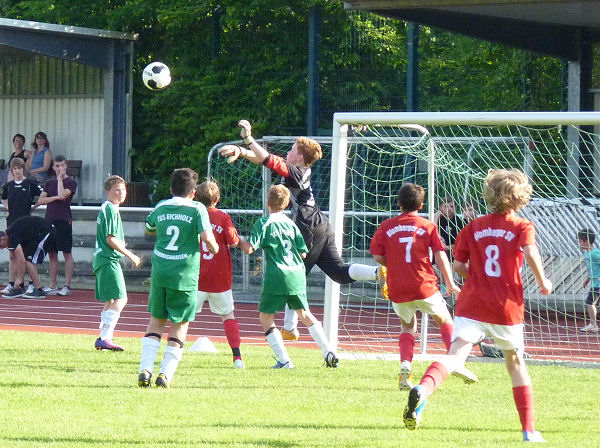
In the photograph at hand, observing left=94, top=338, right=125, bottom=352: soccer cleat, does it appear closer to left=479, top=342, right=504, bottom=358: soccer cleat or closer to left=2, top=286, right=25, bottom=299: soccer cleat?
left=479, top=342, right=504, bottom=358: soccer cleat

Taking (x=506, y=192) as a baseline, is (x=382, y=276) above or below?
below

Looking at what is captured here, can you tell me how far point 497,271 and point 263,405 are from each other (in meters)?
1.98

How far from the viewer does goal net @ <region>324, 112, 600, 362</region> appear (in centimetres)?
1227

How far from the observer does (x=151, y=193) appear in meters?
20.4

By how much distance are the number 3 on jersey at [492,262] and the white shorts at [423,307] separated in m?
2.02

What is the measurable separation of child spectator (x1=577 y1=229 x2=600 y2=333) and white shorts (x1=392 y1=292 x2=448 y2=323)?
511 cm

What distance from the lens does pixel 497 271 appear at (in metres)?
6.39

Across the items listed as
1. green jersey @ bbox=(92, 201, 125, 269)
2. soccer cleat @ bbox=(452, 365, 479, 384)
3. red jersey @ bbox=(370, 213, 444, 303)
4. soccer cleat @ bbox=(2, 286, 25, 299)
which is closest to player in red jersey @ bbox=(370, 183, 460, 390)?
red jersey @ bbox=(370, 213, 444, 303)

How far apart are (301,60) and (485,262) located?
44.0 feet

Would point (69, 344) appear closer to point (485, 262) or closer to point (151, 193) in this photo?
point (485, 262)

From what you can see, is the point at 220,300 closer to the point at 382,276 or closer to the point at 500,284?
the point at 382,276

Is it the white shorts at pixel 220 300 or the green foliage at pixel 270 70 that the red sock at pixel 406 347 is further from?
the green foliage at pixel 270 70

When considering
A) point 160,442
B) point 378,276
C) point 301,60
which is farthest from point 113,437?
point 301,60

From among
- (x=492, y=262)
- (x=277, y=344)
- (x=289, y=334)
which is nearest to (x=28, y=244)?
(x=289, y=334)
